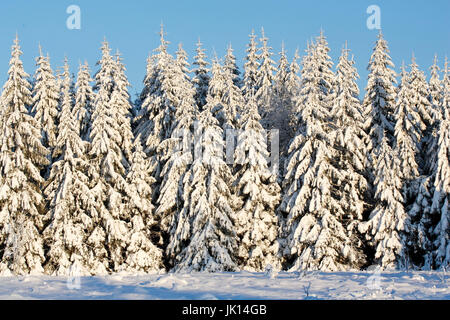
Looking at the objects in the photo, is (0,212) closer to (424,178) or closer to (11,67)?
(11,67)

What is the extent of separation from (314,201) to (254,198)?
4.22 metres

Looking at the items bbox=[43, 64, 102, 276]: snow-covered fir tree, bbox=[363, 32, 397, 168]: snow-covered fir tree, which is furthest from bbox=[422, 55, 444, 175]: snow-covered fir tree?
bbox=[43, 64, 102, 276]: snow-covered fir tree

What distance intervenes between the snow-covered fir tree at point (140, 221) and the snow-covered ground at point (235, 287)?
18.0 metres

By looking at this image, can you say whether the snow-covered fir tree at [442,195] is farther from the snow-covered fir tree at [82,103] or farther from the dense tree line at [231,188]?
the snow-covered fir tree at [82,103]

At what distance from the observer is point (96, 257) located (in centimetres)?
3133

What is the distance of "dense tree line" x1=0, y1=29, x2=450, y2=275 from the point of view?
99.3ft

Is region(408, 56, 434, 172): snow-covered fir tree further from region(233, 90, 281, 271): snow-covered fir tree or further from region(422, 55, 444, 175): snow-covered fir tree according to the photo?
region(233, 90, 281, 271): snow-covered fir tree

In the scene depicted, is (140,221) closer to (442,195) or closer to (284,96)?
(284,96)

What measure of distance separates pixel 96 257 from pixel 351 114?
21.6m

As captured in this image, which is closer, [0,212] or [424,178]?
[0,212]

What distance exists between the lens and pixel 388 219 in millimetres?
30812

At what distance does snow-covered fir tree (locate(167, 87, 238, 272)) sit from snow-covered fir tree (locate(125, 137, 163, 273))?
4.76 feet
